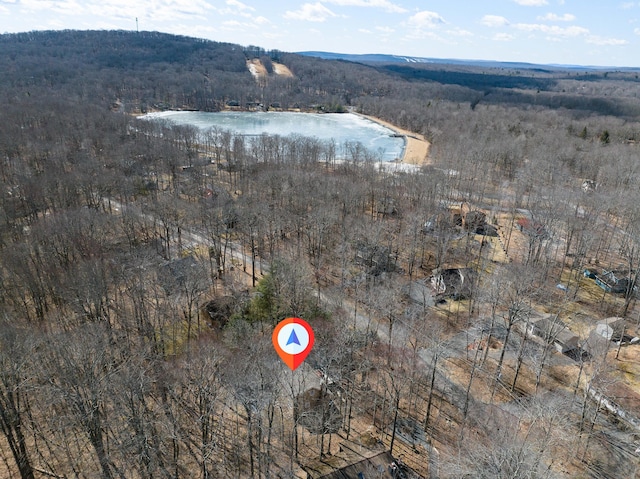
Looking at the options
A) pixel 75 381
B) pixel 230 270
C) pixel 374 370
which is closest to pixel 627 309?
pixel 374 370

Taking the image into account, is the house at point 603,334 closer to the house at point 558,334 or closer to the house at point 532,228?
the house at point 558,334

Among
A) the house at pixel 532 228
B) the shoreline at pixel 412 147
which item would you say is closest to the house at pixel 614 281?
the house at pixel 532 228

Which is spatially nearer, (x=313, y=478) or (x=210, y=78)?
(x=313, y=478)

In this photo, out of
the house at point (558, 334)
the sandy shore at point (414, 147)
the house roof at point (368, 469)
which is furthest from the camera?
the sandy shore at point (414, 147)

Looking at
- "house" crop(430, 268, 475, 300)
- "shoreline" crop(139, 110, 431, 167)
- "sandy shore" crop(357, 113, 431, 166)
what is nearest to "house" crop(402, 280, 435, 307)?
"house" crop(430, 268, 475, 300)

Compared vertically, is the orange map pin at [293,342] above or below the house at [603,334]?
above

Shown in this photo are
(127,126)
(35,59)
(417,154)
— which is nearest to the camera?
(127,126)

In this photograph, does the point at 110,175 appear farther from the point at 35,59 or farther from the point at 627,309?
the point at 35,59
